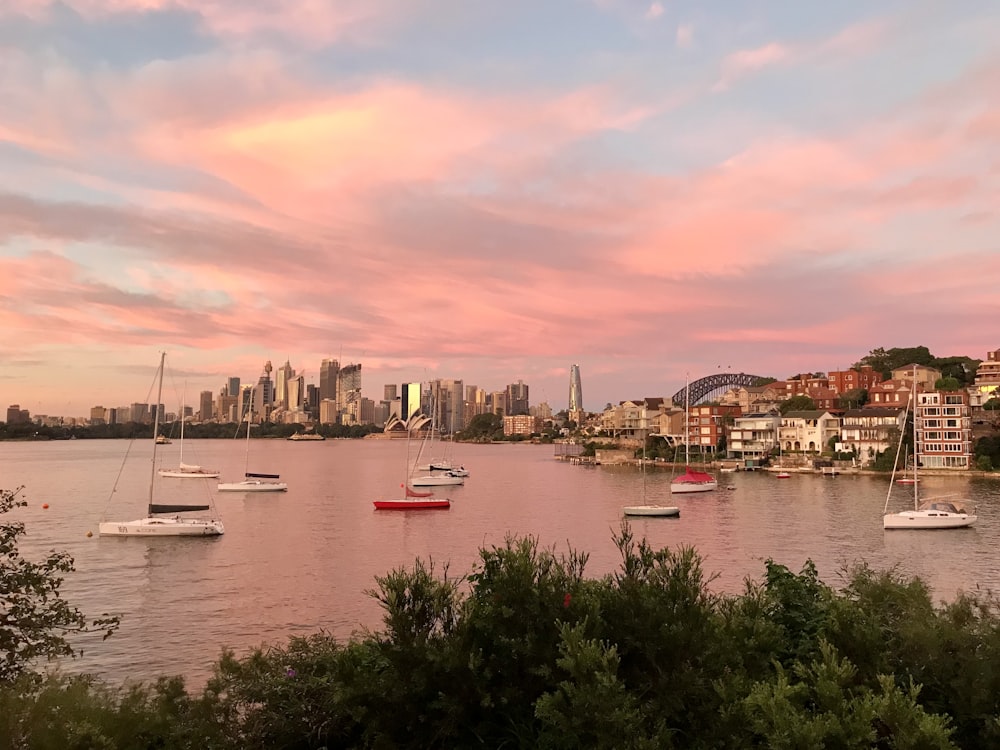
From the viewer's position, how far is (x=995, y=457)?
4028 inches

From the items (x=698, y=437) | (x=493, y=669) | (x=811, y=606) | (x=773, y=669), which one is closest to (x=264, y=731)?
(x=493, y=669)

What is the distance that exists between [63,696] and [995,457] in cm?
12200

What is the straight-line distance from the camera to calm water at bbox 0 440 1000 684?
31969mm

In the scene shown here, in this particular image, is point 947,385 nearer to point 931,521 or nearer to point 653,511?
point 931,521

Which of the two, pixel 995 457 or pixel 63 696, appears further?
pixel 995 457

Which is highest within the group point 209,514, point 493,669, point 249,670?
point 493,669

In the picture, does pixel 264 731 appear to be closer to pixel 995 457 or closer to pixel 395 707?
pixel 395 707

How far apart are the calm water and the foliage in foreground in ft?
51.1

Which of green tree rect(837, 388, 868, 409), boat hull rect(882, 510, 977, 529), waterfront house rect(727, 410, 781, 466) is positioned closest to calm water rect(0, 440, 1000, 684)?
boat hull rect(882, 510, 977, 529)

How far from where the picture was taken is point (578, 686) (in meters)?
9.28

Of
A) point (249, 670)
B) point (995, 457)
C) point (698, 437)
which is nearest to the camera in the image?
point (249, 670)

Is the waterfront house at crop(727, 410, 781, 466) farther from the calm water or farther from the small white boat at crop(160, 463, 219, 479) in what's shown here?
the small white boat at crop(160, 463, 219, 479)

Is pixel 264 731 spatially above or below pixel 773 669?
below

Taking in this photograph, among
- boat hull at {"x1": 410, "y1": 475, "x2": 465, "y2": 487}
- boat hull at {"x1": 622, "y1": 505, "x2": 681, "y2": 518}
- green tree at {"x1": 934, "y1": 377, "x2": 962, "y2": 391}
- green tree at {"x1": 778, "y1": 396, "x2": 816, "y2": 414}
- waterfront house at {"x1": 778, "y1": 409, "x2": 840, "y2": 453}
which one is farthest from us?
green tree at {"x1": 778, "y1": 396, "x2": 816, "y2": 414}
